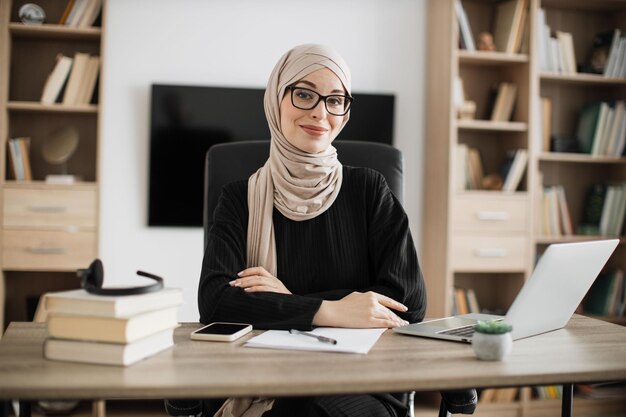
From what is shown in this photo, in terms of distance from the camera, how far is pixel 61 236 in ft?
9.80

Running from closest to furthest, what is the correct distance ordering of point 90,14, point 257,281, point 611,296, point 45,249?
1. point 257,281
2. point 45,249
3. point 90,14
4. point 611,296

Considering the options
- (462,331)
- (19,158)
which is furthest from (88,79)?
A: (462,331)

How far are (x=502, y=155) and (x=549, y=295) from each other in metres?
2.40

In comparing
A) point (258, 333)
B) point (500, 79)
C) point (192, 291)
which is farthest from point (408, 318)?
point (500, 79)

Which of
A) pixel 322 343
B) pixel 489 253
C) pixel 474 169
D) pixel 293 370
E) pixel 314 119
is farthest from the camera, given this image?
pixel 474 169

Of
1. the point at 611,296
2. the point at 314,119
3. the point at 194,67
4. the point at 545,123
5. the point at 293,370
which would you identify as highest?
the point at 194,67

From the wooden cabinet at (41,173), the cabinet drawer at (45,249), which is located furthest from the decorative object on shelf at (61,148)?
the cabinet drawer at (45,249)

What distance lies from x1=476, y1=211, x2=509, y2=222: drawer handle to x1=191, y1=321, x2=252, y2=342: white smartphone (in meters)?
2.15

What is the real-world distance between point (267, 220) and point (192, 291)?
1.76 metres

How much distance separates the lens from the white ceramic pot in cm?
106

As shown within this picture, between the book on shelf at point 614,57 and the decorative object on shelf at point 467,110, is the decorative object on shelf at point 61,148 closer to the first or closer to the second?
the decorative object on shelf at point 467,110

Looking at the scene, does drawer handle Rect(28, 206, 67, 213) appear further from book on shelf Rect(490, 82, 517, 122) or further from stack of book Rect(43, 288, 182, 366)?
book on shelf Rect(490, 82, 517, 122)

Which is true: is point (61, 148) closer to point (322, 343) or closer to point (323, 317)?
point (323, 317)

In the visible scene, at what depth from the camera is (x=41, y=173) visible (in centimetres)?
322
